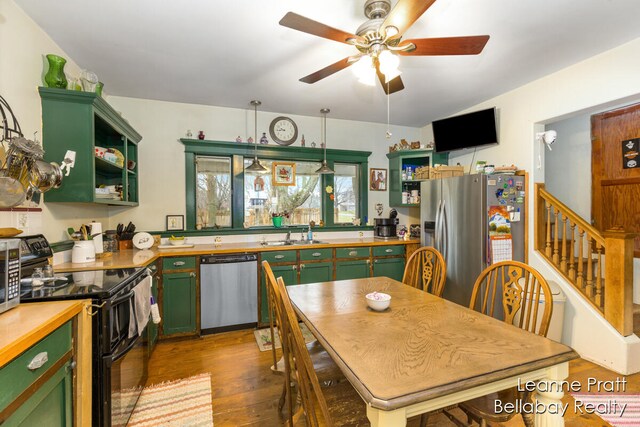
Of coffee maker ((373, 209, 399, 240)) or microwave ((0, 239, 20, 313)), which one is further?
coffee maker ((373, 209, 399, 240))

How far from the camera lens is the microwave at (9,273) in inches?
46.1

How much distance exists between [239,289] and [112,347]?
1637 mm

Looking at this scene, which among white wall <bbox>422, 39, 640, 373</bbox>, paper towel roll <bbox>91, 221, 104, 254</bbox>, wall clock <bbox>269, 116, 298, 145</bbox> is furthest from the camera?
wall clock <bbox>269, 116, 298, 145</bbox>

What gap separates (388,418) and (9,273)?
156 centimetres

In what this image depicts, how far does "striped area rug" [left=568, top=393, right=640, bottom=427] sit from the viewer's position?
179 centimetres

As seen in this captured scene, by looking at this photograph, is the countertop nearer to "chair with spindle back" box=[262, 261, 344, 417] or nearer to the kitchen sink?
the kitchen sink

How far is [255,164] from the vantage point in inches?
130

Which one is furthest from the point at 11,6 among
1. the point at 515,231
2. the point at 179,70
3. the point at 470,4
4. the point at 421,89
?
the point at 515,231

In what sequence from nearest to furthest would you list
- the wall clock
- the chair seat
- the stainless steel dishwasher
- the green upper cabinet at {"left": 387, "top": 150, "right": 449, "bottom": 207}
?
the chair seat < the stainless steel dishwasher < the wall clock < the green upper cabinet at {"left": 387, "top": 150, "right": 449, "bottom": 207}

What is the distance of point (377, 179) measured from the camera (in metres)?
4.40

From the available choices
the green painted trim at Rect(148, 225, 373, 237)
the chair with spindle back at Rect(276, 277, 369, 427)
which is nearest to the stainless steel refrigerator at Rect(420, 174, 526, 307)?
the green painted trim at Rect(148, 225, 373, 237)

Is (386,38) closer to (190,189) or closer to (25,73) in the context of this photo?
(25,73)

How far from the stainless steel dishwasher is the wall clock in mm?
1641

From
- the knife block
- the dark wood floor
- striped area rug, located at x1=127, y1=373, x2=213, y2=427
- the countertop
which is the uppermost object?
the knife block
